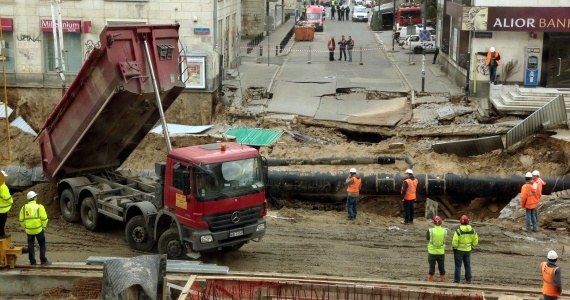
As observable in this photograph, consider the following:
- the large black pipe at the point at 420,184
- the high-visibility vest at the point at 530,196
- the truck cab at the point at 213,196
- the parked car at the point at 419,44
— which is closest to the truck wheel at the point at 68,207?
the truck cab at the point at 213,196

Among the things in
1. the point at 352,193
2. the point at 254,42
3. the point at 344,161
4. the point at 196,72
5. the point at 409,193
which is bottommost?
the point at 352,193

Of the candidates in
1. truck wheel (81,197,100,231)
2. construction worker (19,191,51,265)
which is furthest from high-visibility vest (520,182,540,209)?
construction worker (19,191,51,265)

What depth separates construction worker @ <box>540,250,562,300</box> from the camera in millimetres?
12391

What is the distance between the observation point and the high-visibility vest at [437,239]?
14.4 meters

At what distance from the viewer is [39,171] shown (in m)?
20.4

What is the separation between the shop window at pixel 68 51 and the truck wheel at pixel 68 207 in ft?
40.0

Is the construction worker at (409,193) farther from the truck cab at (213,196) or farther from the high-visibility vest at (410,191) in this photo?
the truck cab at (213,196)

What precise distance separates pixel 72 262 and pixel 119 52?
4238 millimetres

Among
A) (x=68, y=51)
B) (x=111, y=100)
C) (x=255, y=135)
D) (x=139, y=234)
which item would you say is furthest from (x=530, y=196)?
(x=68, y=51)

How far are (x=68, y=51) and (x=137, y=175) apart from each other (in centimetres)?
1226

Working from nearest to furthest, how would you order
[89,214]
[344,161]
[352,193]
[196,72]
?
1. [89,214]
2. [352,193]
3. [344,161]
4. [196,72]

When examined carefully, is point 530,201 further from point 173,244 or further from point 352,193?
point 173,244

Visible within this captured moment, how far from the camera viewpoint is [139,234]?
16.2 meters

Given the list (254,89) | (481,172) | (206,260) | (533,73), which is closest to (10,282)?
(206,260)
